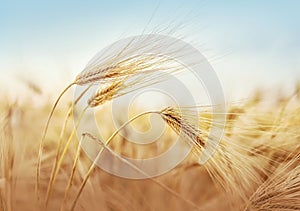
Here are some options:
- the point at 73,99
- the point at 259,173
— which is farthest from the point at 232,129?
the point at 73,99

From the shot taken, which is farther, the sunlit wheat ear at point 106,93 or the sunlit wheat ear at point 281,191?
the sunlit wheat ear at point 106,93

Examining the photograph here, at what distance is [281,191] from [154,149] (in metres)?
0.43

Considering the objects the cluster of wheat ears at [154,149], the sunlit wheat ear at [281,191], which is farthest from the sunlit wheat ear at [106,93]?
the sunlit wheat ear at [281,191]

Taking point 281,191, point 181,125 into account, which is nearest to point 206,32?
point 181,125

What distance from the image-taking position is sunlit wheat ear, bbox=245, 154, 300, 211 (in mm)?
1535

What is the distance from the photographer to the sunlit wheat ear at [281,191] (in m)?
1.54

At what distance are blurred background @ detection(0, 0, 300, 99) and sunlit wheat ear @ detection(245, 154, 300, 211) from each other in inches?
10.5

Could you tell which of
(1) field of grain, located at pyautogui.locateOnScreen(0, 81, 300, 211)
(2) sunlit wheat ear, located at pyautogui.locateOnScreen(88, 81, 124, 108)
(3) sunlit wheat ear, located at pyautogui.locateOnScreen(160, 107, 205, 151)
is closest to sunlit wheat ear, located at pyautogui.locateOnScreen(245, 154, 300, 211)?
(1) field of grain, located at pyautogui.locateOnScreen(0, 81, 300, 211)

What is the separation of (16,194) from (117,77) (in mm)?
567

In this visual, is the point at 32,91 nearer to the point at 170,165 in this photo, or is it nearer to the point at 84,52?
the point at 84,52

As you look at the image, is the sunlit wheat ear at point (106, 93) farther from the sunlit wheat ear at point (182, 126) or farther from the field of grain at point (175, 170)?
the sunlit wheat ear at point (182, 126)

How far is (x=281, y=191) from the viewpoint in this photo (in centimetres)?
154

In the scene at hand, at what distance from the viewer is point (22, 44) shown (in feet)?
5.86

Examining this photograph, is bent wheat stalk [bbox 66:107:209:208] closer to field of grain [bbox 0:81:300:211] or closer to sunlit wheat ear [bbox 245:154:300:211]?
field of grain [bbox 0:81:300:211]
